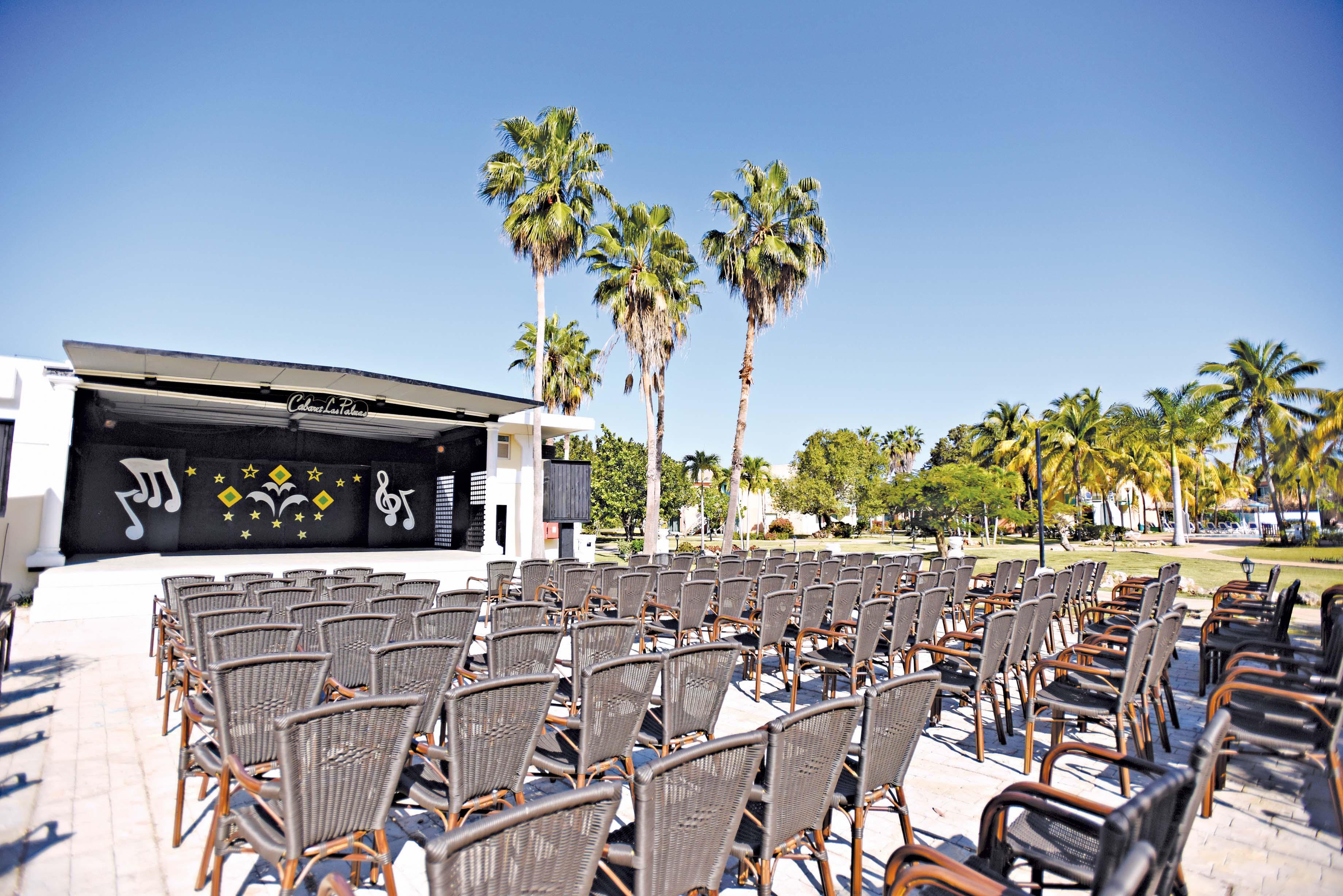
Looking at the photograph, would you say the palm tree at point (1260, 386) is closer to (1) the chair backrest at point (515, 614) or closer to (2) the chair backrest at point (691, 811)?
(1) the chair backrest at point (515, 614)

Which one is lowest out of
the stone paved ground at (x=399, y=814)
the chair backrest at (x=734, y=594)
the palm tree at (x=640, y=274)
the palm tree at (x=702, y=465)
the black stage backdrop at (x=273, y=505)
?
the stone paved ground at (x=399, y=814)

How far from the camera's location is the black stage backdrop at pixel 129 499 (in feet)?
51.6

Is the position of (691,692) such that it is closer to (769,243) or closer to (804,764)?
(804,764)

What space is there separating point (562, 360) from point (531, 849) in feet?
88.8

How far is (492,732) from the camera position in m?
2.57

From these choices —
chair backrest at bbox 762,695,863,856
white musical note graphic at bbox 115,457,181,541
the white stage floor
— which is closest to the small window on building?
the white stage floor

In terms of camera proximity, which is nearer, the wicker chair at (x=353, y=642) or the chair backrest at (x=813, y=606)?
the wicker chair at (x=353, y=642)

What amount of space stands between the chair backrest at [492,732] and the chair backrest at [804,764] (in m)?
0.92

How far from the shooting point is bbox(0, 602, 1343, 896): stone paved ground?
282 centimetres

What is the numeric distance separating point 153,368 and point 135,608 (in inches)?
160

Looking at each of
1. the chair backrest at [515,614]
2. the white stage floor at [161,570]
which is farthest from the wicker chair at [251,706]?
the white stage floor at [161,570]

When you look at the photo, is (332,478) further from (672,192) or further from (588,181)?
(672,192)

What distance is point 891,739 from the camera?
266 centimetres

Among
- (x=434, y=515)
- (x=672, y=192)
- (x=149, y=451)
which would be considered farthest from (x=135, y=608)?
(x=672, y=192)
